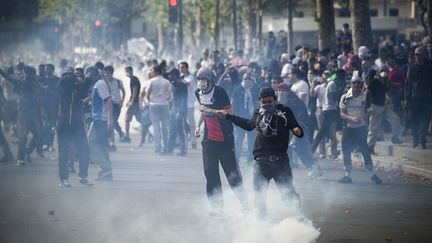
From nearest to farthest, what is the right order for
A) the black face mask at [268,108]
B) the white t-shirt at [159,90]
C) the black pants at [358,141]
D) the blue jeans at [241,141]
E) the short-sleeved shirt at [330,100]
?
the black face mask at [268,108] → the black pants at [358,141] → the short-sleeved shirt at [330,100] → the blue jeans at [241,141] → the white t-shirt at [159,90]

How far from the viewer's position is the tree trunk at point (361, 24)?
89.4 ft

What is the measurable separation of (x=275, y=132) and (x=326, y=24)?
19.4 m

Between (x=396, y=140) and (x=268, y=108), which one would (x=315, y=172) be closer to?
(x=396, y=140)

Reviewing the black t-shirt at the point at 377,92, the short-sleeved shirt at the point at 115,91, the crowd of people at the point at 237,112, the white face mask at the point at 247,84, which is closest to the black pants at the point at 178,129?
the crowd of people at the point at 237,112

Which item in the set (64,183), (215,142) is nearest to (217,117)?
(215,142)

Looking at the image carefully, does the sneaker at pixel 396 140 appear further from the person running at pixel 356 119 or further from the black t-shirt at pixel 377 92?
the person running at pixel 356 119

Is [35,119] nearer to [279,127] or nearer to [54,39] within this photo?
[279,127]

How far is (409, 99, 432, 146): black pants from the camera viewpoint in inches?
725

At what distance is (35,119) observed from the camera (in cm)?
1858

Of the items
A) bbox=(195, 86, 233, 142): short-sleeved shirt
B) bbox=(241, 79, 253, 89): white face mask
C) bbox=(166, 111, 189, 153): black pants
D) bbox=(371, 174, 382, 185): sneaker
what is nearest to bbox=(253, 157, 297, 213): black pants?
bbox=(195, 86, 233, 142): short-sleeved shirt

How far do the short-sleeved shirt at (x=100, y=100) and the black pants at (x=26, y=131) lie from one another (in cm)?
302

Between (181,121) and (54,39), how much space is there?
68.9m

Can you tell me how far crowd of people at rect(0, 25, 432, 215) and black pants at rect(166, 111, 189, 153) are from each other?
2 centimetres

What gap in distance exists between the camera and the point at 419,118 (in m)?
18.9
